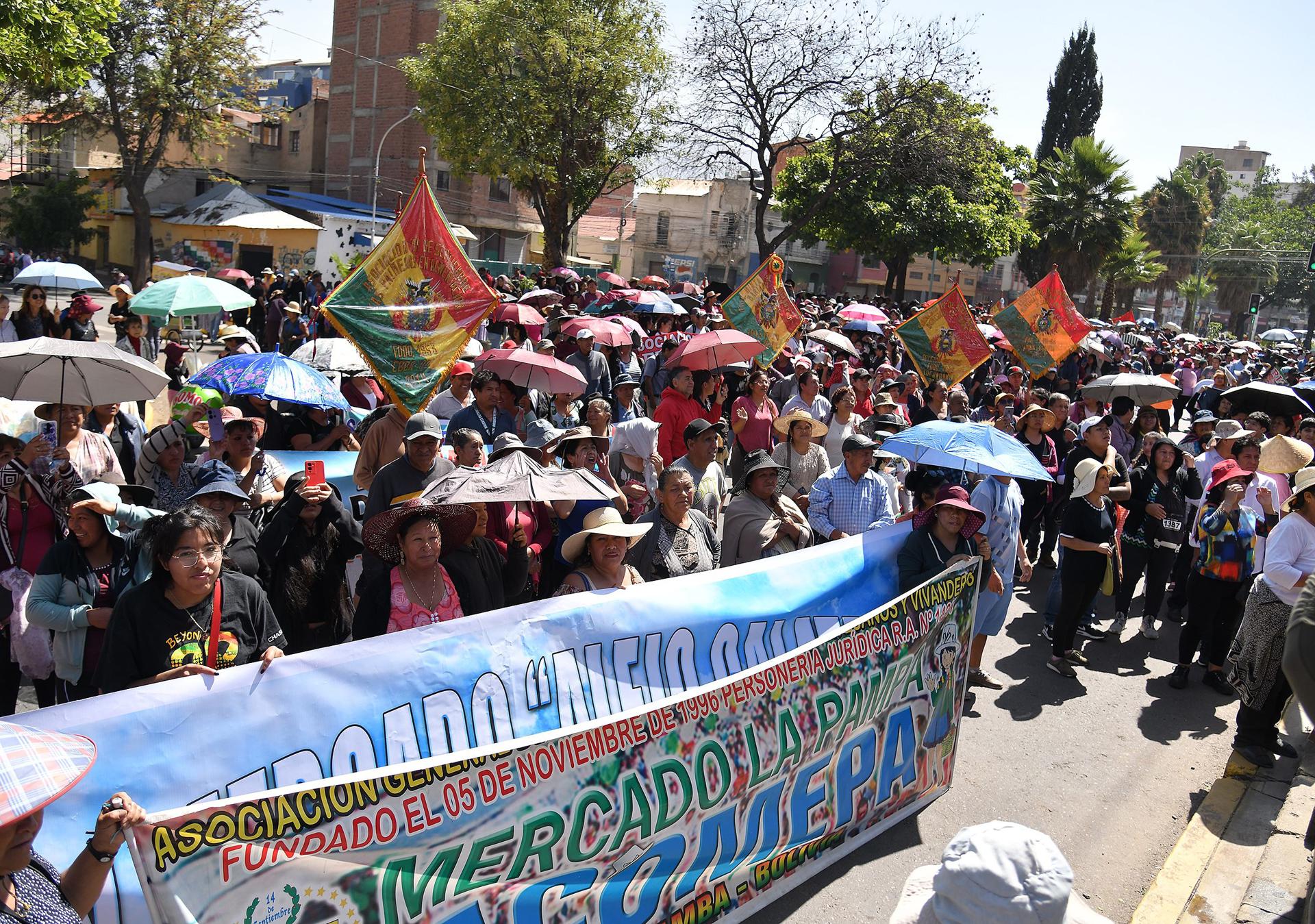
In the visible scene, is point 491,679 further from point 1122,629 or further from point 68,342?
point 1122,629

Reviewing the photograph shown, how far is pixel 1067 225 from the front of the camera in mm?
40938

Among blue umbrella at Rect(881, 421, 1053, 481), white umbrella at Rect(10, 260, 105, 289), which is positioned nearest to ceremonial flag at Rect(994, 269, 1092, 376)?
blue umbrella at Rect(881, 421, 1053, 481)

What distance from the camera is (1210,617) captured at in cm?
750

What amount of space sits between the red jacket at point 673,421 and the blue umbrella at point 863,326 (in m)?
13.5

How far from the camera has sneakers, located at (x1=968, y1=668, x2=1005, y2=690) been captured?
7324 mm

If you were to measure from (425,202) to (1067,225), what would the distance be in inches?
1526

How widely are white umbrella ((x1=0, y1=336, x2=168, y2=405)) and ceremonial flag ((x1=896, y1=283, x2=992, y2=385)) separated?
8.64 meters

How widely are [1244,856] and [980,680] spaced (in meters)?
2.19

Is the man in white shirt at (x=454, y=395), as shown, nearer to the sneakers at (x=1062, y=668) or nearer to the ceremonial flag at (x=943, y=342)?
the sneakers at (x=1062, y=668)

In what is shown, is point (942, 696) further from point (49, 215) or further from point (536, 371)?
point (49, 215)

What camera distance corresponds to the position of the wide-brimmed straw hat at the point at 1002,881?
2076 millimetres

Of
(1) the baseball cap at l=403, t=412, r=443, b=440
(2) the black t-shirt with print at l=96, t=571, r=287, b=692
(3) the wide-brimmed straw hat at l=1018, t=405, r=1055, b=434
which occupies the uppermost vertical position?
(3) the wide-brimmed straw hat at l=1018, t=405, r=1055, b=434

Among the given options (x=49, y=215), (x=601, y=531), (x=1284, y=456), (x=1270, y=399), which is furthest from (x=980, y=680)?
(x=49, y=215)

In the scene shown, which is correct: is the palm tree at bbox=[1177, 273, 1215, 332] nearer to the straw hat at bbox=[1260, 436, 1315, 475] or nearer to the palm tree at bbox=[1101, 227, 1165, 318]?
the palm tree at bbox=[1101, 227, 1165, 318]
